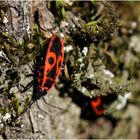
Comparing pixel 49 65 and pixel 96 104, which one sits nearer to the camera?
pixel 49 65

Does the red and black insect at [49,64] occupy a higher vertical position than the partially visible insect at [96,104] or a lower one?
higher

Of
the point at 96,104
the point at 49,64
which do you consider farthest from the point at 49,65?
the point at 96,104

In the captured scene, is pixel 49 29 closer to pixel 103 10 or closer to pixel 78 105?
pixel 103 10

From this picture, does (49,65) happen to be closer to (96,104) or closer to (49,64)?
(49,64)

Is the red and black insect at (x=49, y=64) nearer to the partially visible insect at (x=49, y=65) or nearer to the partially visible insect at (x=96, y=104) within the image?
the partially visible insect at (x=49, y=65)

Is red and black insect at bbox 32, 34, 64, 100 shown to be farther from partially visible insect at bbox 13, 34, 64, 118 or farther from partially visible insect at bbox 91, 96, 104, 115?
partially visible insect at bbox 91, 96, 104, 115

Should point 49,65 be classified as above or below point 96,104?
above

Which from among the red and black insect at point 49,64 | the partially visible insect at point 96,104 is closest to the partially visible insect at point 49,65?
the red and black insect at point 49,64

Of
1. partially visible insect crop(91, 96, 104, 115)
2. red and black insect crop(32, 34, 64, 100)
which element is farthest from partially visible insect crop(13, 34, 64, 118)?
partially visible insect crop(91, 96, 104, 115)
